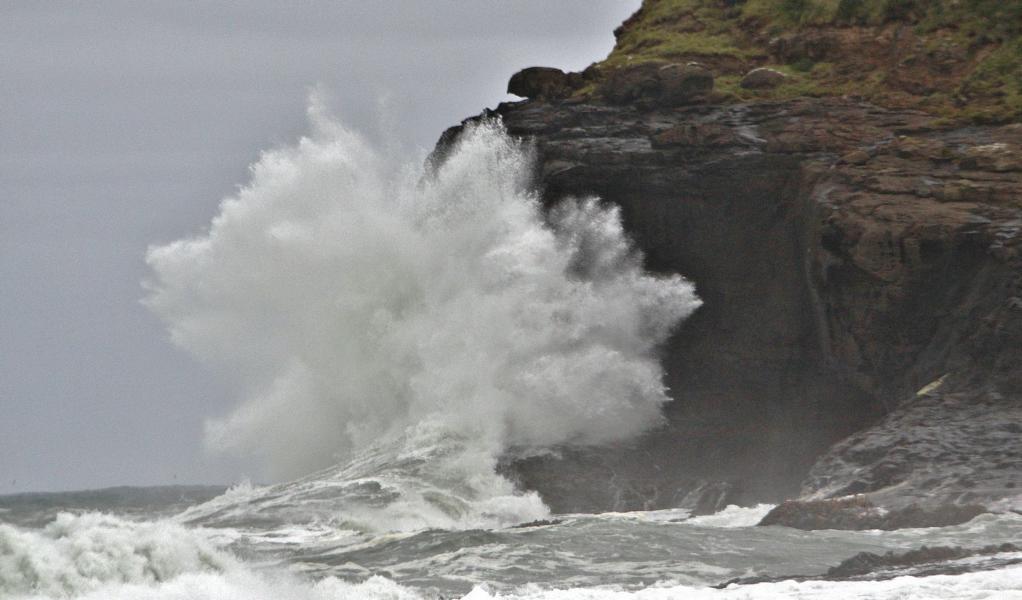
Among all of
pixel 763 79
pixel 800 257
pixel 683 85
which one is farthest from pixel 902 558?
pixel 763 79

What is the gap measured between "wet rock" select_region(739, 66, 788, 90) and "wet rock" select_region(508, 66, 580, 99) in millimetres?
4288

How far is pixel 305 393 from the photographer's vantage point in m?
37.9

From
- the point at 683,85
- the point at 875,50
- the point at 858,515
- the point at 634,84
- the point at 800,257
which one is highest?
the point at 875,50

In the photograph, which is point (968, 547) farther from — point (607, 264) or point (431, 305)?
point (431, 305)

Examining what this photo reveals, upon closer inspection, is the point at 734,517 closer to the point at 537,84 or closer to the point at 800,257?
the point at 800,257

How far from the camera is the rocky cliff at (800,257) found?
2702 cm

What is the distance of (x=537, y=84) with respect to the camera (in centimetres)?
3644

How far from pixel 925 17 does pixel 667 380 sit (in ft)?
35.1

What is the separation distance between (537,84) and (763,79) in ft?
17.7

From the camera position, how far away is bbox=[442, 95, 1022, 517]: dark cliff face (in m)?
26.2

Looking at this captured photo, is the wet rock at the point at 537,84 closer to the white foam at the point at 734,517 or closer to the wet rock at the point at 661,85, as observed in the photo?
the wet rock at the point at 661,85

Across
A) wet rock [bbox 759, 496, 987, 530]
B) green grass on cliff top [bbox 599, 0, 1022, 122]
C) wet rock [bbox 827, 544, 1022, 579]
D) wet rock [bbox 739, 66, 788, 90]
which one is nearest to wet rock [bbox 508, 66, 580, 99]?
green grass on cliff top [bbox 599, 0, 1022, 122]

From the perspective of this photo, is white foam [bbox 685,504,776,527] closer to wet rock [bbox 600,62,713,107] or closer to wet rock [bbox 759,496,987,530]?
wet rock [bbox 759,496,987,530]

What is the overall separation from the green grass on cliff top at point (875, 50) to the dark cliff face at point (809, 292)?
4.48 ft
